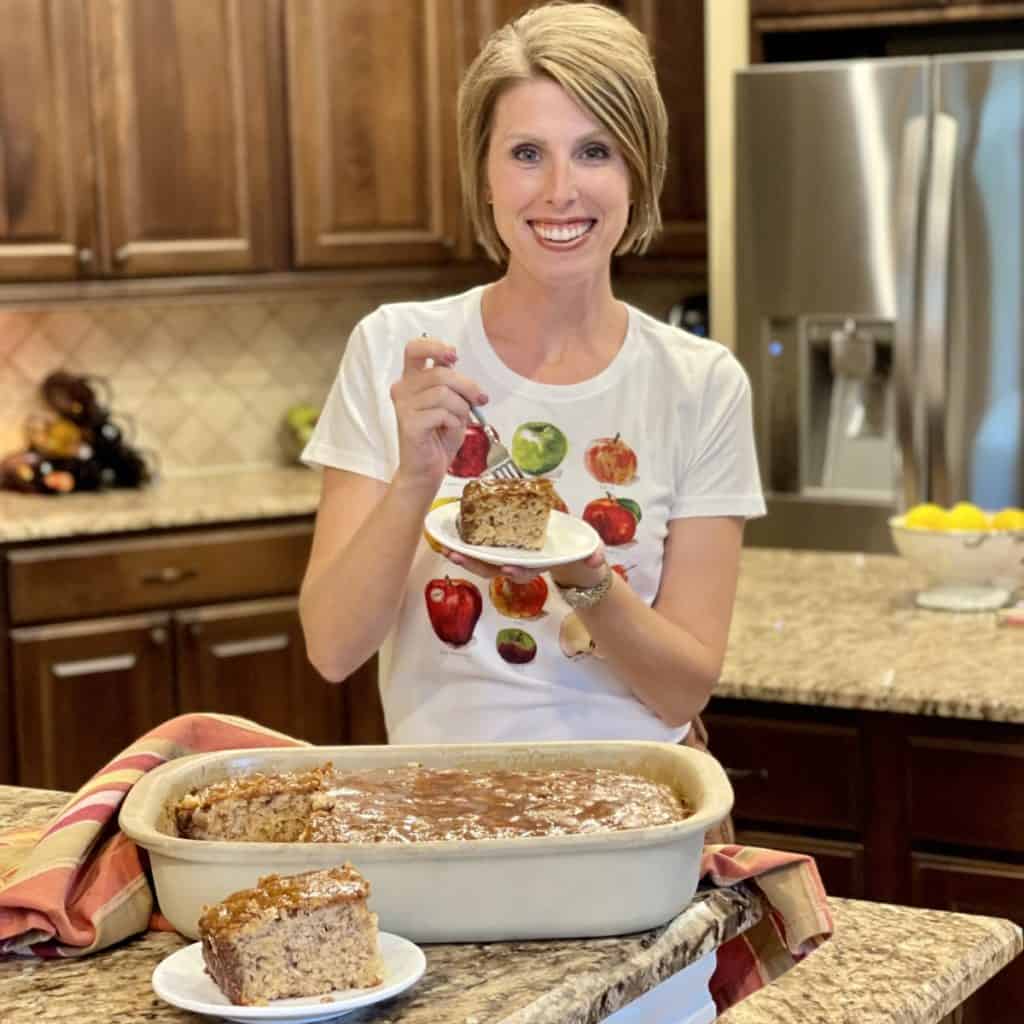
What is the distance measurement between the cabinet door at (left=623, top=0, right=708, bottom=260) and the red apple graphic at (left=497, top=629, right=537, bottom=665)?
9.68 feet

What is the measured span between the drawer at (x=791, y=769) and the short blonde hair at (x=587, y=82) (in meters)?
0.85

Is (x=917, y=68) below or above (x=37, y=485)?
above

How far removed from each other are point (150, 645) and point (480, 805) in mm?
2593

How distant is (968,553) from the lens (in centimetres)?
272

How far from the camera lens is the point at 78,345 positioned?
437 cm

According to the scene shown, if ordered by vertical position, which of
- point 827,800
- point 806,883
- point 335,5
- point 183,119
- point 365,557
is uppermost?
point 335,5

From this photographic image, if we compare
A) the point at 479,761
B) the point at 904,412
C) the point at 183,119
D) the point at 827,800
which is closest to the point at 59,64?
the point at 183,119

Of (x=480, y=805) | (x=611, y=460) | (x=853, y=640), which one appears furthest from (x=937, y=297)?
(x=480, y=805)

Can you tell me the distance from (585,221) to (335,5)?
266cm

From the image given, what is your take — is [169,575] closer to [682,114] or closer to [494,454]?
[682,114]

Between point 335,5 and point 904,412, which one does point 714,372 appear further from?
point 335,5

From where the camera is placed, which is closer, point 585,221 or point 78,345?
point 585,221

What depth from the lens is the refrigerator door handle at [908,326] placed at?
3.85 m

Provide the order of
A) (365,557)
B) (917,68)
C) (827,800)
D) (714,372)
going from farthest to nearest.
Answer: (917,68) < (827,800) < (714,372) < (365,557)
